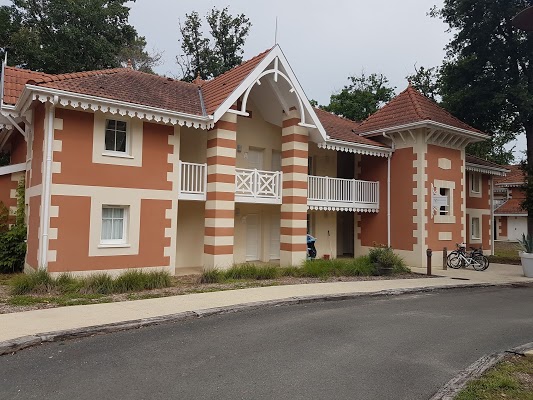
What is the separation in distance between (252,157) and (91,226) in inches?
290

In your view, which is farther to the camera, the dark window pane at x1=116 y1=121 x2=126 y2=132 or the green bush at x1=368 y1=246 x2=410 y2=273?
the green bush at x1=368 y1=246 x2=410 y2=273

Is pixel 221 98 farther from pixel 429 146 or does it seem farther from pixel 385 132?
pixel 429 146

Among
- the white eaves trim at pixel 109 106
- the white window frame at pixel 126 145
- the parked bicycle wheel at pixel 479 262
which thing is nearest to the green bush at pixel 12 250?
the white eaves trim at pixel 109 106

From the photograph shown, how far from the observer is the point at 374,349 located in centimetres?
631

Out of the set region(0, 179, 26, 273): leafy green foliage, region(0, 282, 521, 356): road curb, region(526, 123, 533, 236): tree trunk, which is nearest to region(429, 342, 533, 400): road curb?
region(0, 282, 521, 356): road curb

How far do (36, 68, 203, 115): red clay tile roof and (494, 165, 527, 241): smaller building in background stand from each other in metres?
34.9

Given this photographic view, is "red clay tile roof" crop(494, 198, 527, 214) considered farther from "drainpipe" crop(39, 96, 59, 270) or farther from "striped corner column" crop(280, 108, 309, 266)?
"drainpipe" crop(39, 96, 59, 270)

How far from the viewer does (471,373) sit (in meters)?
5.21

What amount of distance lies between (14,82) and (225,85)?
7008 mm

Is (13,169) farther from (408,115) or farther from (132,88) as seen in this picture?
(408,115)

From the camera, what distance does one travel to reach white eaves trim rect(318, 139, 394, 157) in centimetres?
1705

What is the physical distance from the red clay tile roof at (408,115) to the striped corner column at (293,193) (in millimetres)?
4758

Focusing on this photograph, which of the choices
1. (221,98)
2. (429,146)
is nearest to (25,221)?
(221,98)

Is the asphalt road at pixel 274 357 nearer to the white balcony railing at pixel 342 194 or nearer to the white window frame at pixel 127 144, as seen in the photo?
the white window frame at pixel 127 144
